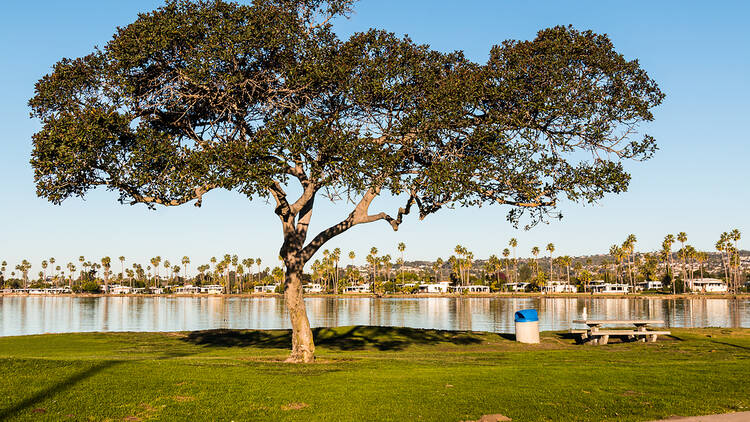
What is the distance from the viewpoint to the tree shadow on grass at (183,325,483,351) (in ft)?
108

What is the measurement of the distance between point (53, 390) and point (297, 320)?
9600 mm

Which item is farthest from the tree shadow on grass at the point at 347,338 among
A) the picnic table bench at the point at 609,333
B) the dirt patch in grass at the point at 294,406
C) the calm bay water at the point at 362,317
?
the calm bay water at the point at 362,317

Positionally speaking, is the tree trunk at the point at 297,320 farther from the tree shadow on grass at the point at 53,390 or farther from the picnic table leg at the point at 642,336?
the picnic table leg at the point at 642,336

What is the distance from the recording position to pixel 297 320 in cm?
2188

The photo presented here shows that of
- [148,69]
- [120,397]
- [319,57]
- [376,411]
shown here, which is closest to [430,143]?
[319,57]

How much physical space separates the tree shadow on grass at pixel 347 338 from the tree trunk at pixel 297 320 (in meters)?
9.53

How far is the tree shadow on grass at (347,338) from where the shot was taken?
33000 mm

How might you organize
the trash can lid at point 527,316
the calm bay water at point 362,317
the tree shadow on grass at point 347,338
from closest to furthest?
the trash can lid at point 527,316 < the tree shadow on grass at point 347,338 < the calm bay water at point 362,317

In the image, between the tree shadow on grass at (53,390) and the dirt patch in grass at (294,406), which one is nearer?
the tree shadow on grass at (53,390)

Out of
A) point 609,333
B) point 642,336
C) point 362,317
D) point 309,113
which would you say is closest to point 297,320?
point 309,113

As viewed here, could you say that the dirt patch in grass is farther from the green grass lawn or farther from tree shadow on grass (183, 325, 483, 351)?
tree shadow on grass (183, 325, 483, 351)

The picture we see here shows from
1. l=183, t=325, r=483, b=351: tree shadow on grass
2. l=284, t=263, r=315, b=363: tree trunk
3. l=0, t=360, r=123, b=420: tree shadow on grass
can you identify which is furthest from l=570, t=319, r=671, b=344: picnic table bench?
l=0, t=360, r=123, b=420: tree shadow on grass

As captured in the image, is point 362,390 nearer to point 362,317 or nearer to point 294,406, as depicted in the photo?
point 294,406

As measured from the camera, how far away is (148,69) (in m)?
21.1
